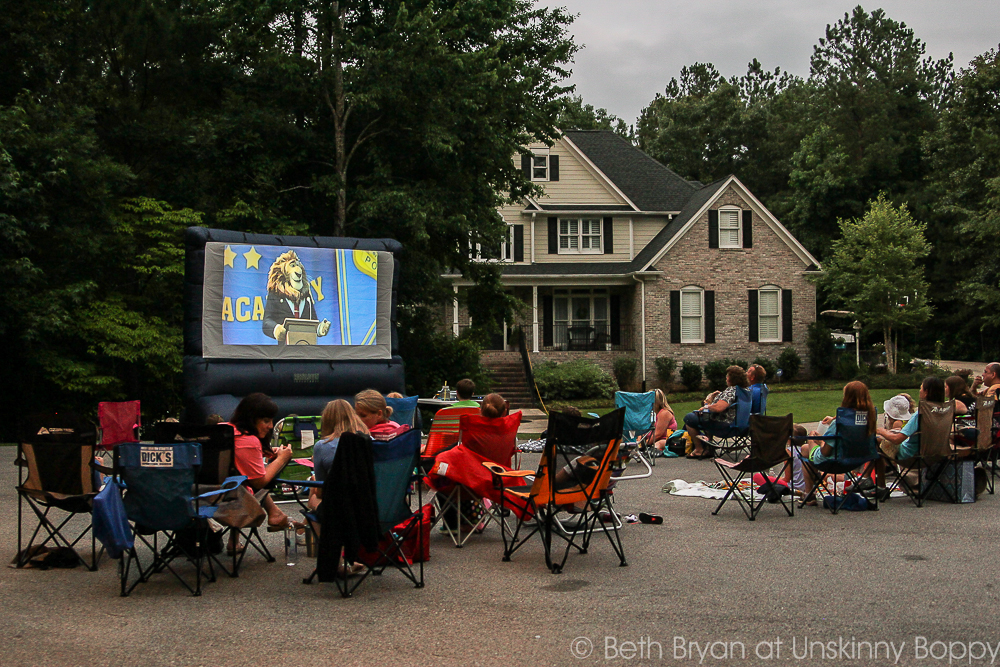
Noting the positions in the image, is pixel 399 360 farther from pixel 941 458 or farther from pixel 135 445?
pixel 135 445

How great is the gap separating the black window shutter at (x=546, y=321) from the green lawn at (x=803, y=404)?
17.9 ft

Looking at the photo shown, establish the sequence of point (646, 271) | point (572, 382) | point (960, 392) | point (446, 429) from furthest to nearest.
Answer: point (646, 271) → point (572, 382) → point (960, 392) → point (446, 429)

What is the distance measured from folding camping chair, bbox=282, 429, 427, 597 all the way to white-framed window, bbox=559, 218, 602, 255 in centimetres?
2501

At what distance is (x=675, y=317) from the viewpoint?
29.3 metres

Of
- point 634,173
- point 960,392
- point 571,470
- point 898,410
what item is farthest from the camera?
point 634,173

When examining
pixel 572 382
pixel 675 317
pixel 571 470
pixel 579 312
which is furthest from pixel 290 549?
pixel 579 312

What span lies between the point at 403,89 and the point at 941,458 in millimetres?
12646

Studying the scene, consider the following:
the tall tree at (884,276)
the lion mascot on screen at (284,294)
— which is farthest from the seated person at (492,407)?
the tall tree at (884,276)

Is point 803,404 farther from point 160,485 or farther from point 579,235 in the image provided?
point 160,485

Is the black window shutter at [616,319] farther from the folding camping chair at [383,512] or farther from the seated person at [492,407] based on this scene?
the folding camping chair at [383,512]

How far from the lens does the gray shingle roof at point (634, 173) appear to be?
3170 cm

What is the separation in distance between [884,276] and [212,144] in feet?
69.0

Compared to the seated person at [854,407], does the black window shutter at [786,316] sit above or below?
above

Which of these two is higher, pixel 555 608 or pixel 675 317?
pixel 675 317
